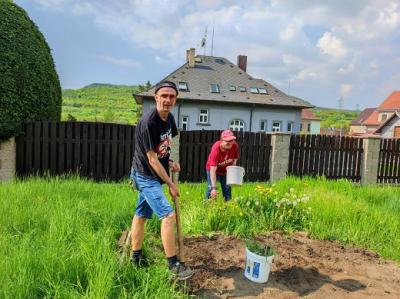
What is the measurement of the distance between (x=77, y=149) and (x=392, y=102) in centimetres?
6062

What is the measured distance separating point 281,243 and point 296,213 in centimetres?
94

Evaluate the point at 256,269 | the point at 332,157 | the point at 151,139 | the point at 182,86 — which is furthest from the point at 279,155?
the point at 182,86

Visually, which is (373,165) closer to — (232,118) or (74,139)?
(74,139)

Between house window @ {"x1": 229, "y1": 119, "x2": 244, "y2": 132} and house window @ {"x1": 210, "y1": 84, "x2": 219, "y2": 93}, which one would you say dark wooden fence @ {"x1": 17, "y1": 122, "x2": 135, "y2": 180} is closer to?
→ house window @ {"x1": 229, "y1": 119, "x2": 244, "y2": 132}

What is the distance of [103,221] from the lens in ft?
15.2

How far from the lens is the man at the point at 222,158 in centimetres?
578

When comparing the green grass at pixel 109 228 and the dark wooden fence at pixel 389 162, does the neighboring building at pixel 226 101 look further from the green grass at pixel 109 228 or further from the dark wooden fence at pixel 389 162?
the green grass at pixel 109 228

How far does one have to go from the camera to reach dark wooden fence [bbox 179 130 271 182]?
10.7m

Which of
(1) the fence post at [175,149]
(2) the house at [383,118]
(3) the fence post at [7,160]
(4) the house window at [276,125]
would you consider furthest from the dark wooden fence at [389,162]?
(2) the house at [383,118]

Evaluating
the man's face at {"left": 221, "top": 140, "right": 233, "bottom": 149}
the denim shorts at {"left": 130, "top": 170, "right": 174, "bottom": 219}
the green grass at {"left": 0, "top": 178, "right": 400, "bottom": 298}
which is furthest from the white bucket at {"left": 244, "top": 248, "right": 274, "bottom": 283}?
the man's face at {"left": 221, "top": 140, "right": 233, "bottom": 149}

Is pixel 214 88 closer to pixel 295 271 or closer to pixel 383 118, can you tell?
pixel 295 271

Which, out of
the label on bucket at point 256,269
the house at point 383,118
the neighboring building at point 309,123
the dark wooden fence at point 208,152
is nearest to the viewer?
the label on bucket at point 256,269

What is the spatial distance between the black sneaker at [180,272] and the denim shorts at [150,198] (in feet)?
1.53

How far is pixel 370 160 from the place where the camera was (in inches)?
466
